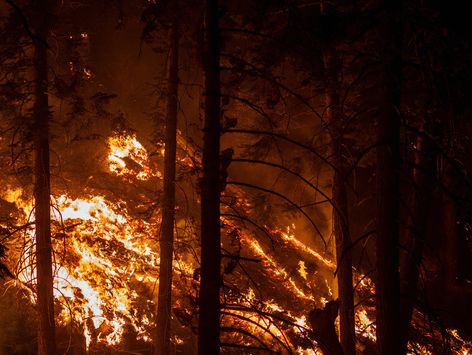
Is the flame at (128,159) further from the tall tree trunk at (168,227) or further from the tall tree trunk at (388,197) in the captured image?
the tall tree trunk at (388,197)

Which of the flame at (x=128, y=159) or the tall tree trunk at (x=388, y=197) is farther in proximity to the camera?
the flame at (x=128, y=159)

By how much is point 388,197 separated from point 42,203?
8028 mm

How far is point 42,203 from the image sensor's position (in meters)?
9.31

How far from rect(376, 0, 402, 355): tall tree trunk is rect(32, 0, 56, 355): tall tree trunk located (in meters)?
7.64

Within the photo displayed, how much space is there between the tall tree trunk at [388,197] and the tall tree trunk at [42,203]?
7.64 m

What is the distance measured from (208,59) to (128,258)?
1122cm

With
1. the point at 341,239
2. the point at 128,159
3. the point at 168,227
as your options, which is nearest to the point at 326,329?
the point at 341,239

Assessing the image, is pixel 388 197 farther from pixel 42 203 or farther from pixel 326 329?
pixel 42 203

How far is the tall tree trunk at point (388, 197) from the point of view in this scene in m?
4.88

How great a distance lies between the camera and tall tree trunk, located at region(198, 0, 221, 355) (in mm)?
4281

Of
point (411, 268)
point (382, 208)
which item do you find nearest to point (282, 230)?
point (411, 268)

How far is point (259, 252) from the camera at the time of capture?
17.5m

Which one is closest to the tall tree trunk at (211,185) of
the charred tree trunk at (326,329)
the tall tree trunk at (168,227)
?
the charred tree trunk at (326,329)

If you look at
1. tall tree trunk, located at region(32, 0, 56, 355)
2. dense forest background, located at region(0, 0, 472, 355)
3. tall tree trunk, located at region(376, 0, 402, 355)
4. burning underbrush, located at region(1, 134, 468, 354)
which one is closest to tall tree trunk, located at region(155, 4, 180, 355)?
dense forest background, located at region(0, 0, 472, 355)
